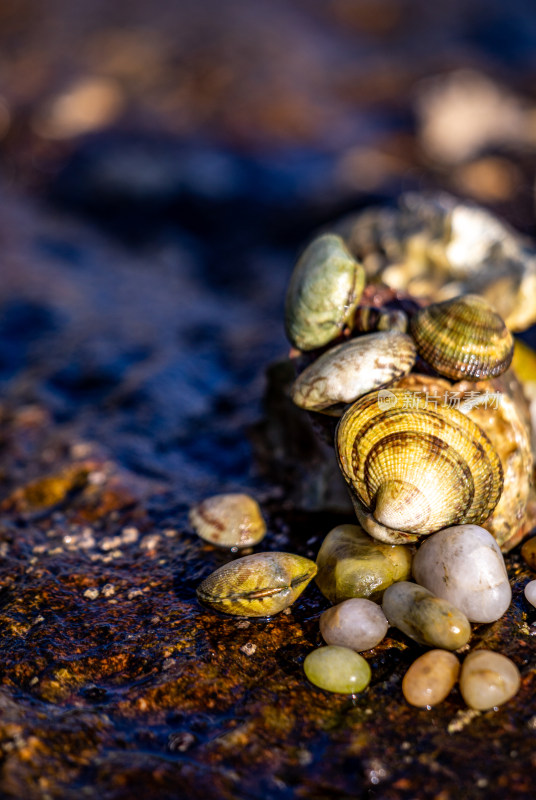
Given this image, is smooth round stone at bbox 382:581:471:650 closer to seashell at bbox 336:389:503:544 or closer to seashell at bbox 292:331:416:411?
seashell at bbox 336:389:503:544

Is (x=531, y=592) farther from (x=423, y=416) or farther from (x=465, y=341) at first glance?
(x=465, y=341)

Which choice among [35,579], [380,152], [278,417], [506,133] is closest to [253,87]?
[380,152]

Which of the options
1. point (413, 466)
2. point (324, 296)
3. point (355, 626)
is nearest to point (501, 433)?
point (413, 466)

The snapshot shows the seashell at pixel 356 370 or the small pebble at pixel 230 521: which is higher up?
the seashell at pixel 356 370

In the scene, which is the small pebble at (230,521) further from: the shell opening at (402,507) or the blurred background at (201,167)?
the shell opening at (402,507)

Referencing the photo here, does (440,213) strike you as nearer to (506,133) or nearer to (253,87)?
(506,133)

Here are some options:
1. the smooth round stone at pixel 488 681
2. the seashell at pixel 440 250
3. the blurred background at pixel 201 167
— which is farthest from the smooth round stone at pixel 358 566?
the seashell at pixel 440 250
